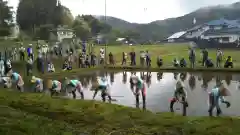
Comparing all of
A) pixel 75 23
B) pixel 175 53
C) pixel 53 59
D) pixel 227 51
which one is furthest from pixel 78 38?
pixel 227 51

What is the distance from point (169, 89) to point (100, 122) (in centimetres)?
825

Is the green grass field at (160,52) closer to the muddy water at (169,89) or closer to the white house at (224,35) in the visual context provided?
the white house at (224,35)

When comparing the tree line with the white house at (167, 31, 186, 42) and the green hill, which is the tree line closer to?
the green hill

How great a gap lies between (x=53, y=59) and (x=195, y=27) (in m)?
16.0

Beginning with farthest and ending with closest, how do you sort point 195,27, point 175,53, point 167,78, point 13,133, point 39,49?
1. point 195,27
2. point 175,53
3. point 39,49
4. point 167,78
5. point 13,133

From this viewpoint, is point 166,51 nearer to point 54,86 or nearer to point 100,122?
point 54,86

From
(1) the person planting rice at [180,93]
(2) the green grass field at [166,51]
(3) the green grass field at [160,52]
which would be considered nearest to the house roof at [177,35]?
(3) the green grass field at [160,52]

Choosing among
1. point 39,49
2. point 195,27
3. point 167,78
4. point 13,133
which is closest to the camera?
point 13,133

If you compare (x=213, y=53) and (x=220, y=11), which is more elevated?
(x=220, y=11)

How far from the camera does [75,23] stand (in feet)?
114

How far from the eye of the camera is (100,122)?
10562 millimetres

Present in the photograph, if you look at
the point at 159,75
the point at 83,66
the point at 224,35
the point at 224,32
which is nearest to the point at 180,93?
the point at 159,75

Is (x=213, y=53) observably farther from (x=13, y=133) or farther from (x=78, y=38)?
(x=13, y=133)

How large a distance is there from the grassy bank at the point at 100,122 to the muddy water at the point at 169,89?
7.17 ft
